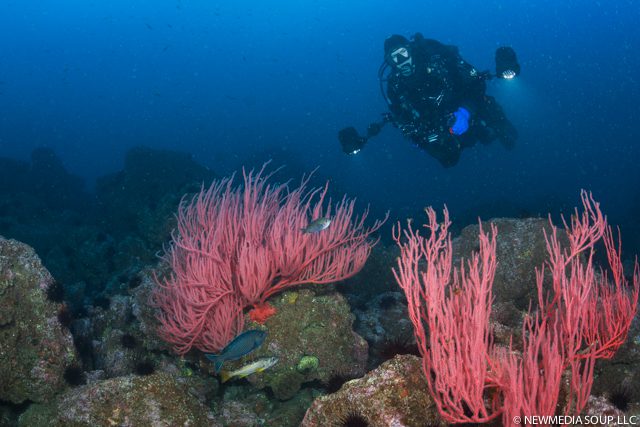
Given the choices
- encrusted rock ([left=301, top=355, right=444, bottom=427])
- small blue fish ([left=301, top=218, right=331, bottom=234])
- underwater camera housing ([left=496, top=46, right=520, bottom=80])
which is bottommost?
encrusted rock ([left=301, top=355, right=444, bottom=427])

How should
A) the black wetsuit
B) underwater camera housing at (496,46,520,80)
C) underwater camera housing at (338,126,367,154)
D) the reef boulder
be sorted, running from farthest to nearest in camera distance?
underwater camera housing at (338,126,367,154), the black wetsuit, underwater camera housing at (496,46,520,80), the reef boulder

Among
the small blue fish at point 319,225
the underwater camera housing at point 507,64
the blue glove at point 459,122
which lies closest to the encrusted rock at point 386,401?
the small blue fish at point 319,225

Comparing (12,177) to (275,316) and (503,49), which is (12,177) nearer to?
(275,316)

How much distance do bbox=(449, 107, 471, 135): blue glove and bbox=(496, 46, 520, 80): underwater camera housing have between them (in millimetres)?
1296

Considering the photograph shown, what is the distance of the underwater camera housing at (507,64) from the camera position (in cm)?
991

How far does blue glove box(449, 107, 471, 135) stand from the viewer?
10.4 m

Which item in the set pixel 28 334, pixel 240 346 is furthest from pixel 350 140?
pixel 28 334

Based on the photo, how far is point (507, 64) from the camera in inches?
391

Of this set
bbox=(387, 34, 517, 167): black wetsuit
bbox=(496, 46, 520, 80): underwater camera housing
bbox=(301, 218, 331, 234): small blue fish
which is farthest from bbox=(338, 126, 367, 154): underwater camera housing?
bbox=(301, 218, 331, 234): small blue fish

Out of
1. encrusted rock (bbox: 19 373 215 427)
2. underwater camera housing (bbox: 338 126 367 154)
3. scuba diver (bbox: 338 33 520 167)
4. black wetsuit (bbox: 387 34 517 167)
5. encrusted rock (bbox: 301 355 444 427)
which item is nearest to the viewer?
encrusted rock (bbox: 301 355 444 427)

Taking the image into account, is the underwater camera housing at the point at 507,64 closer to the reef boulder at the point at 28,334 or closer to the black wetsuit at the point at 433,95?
the black wetsuit at the point at 433,95

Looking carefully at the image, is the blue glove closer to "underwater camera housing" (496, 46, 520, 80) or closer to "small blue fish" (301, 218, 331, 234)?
"underwater camera housing" (496, 46, 520, 80)

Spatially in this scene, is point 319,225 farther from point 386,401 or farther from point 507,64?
point 507,64

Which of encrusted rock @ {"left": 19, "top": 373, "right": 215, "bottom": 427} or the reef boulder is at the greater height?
the reef boulder
